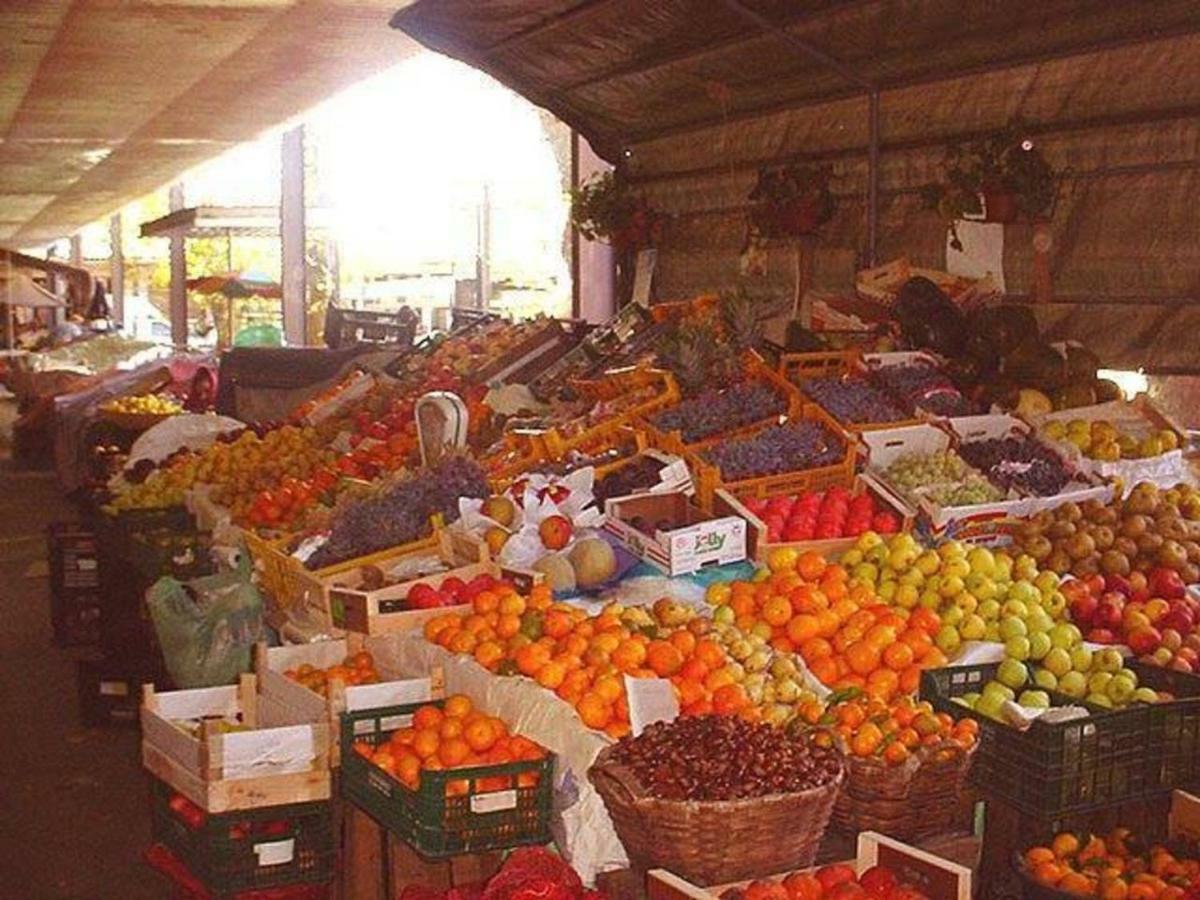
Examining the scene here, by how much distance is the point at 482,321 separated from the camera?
11.0 m

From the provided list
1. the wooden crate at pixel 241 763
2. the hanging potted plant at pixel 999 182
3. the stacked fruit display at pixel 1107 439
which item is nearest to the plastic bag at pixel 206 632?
the wooden crate at pixel 241 763

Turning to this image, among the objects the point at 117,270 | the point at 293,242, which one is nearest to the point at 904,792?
the point at 293,242

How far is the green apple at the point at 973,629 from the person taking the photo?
4359mm

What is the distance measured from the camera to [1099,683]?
400cm

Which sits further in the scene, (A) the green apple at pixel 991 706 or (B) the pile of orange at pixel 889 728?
(A) the green apple at pixel 991 706

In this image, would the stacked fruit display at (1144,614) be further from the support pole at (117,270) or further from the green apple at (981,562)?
the support pole at (117,270)

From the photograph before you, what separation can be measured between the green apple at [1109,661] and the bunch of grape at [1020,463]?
4.08 ft

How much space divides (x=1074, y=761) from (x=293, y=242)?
52.0ft

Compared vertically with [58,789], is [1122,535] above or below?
above

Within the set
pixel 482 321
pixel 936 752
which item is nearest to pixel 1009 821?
pixel 936 752

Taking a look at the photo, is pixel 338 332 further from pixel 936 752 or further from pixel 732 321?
pixel 936 752

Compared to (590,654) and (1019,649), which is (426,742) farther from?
(1019,649)

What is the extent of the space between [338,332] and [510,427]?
6081 millimetres

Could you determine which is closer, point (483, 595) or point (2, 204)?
point (483, 595)
